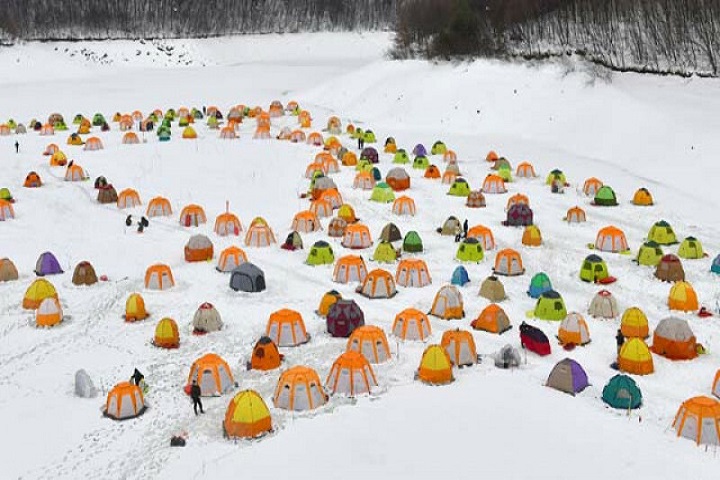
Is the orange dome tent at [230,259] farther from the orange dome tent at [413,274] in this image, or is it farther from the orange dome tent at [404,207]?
the orange dome tent at [404,207]

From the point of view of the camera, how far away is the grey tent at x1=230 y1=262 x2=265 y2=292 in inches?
862

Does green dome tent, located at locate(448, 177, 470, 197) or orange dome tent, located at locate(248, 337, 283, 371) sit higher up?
green dome tent, located at locate(448, 177, 470, 197)

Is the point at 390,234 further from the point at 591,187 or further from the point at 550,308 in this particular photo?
the point at 591,187

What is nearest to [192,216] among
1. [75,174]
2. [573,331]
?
[75,174]

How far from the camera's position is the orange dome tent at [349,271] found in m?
22.7

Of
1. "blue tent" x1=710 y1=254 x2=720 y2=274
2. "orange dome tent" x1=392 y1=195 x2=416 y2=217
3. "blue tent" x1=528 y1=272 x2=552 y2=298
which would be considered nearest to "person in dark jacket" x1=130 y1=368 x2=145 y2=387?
"blue tent" x1=528 y1=272 x2=552 y2=298

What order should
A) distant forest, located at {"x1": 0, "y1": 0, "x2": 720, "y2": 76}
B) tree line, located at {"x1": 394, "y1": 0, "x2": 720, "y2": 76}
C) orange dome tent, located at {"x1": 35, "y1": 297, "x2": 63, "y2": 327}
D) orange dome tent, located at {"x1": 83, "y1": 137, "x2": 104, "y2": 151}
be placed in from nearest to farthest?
orange dome tent, located at {"x1": 35, "y1": 297, "x2": 63, "y2": 327} < orange dome tent, located at {"x1": 83, "y1": 137, "x2": 104, "y2": 151} < tree line, located at {"x1": 394, "y1": 0, "x2": 720, "y2": 76} < distant forest, located at {"x1": 0, "y1": 0, "x2": 720, "y2": 76}

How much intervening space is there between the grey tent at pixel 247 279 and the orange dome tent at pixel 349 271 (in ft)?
7.21

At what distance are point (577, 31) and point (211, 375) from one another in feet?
129

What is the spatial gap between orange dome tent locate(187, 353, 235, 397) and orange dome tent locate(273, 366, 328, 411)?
127cm

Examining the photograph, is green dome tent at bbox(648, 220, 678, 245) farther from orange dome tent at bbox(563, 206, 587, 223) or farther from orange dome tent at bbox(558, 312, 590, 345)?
orange dome tent at bbox(558, 312, 590, 345)

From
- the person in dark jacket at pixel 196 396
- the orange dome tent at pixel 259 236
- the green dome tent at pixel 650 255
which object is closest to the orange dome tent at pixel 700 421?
the person in dark jacket at pixel 196 396

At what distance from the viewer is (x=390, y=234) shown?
26.2 metres

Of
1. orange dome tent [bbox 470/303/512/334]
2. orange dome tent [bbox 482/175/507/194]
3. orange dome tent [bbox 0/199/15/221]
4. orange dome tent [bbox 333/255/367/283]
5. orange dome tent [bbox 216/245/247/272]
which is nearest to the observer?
orange dome tent [bbox 470/303/512/334]
